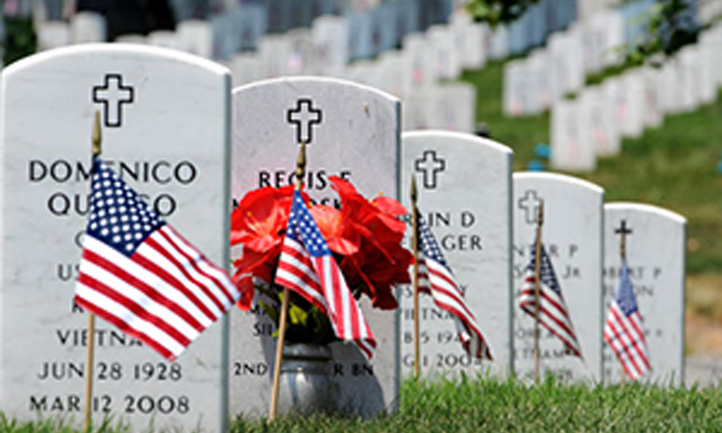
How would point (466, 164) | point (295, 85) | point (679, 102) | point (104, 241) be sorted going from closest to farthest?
point (104, 241) → point (295, 85) → point (466, 164) → point (679, 102)

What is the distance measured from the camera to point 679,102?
25.1m

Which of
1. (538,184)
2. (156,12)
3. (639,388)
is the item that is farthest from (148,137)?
(156,12)

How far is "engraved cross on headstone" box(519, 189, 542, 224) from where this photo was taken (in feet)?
35.9

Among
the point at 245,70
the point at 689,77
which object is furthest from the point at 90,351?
the point at 689,77

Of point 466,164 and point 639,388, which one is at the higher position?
point 466,164

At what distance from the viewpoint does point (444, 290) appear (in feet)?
27.7

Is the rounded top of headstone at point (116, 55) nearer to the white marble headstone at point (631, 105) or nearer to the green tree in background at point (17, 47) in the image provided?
the green tree in background at point (17, 47)

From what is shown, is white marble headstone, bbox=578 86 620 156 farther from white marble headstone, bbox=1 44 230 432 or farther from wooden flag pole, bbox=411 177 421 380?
white marble headstone, bbox=1 44 230 432

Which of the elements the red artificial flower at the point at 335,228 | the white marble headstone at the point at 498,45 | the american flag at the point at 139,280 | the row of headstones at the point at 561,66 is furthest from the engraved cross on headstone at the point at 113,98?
the white marble headstone at the point at 498,45

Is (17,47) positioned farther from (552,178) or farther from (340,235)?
(340,235)

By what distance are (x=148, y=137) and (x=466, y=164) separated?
3.52 metres

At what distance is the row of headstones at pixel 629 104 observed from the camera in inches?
809

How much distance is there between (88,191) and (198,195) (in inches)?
18.0

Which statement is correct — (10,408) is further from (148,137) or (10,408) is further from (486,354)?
(486,354)
